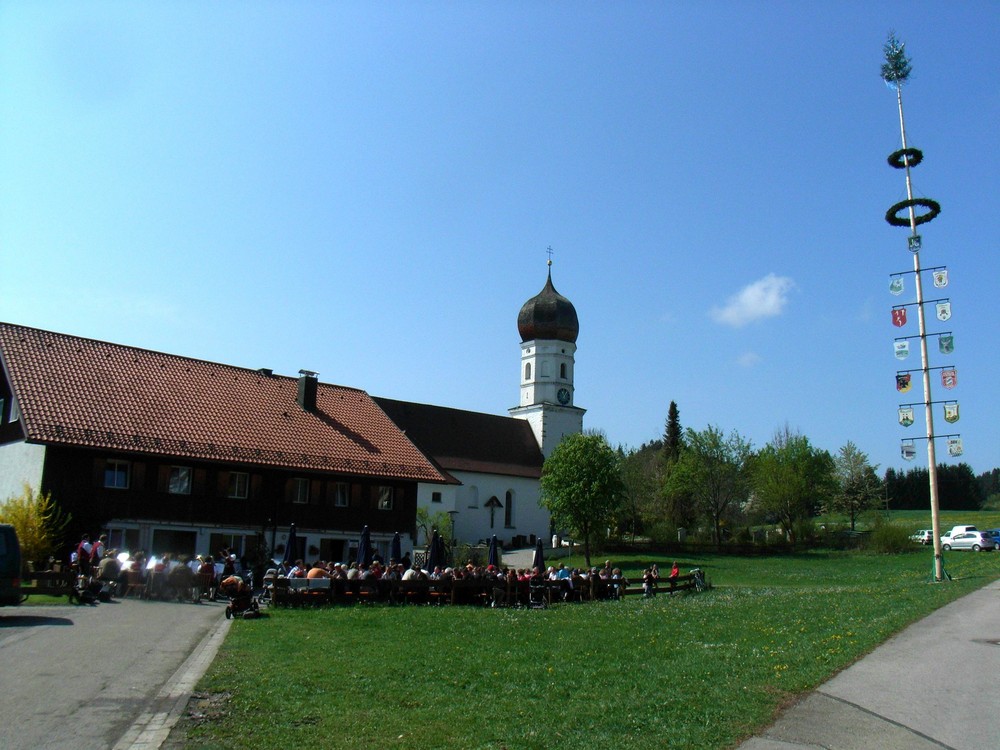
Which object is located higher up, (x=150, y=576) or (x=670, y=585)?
(x=150, y=576)

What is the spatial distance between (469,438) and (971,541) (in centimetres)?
3529

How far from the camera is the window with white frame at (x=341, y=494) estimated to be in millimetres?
37625

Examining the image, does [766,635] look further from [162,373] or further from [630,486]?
[630,486]

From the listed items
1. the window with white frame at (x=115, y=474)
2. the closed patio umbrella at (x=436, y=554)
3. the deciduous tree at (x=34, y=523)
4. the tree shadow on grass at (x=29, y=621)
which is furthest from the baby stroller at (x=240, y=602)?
the window with white frame at (x=115, y=474)

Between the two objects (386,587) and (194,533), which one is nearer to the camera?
(386,587)

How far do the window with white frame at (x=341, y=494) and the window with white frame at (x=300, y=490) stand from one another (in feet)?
4.20

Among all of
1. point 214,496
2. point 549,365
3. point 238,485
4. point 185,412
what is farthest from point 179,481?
point 549,365

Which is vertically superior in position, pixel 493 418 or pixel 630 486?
pixel 493 418

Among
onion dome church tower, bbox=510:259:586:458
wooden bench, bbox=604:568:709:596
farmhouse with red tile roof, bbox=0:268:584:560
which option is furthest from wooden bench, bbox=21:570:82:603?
onion dome church tower, bbox=510:259:586:458

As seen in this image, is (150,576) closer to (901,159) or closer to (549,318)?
(901,159)

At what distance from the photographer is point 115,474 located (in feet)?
104

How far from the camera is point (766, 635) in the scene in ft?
49.5

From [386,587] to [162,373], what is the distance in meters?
17.4

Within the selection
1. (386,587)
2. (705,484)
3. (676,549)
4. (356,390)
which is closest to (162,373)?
(356,390)
